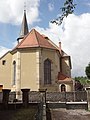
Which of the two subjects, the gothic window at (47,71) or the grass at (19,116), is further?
the gothic window at (47,71)

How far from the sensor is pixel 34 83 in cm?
3672

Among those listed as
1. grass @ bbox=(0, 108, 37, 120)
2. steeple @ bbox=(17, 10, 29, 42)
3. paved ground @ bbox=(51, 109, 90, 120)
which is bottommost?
paved ground @ bbox=(51, 109, 90, 120)

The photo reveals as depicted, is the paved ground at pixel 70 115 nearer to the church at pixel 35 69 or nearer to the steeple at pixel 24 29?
the church at pixel 35 69

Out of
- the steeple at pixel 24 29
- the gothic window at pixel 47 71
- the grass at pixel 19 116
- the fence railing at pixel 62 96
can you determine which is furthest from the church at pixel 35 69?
the grass at pixel 19 116

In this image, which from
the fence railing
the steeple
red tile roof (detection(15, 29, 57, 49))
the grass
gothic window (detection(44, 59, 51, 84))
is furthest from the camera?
the steeple

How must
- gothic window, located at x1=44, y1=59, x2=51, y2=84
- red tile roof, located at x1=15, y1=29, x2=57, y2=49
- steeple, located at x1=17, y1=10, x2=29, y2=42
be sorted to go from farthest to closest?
steeple, located at x1=17, y1=10, x2=29, y2=42
red tile roof, located at x1=15, y1=29, x2=57, y2=49
gothic window, located at x1=44, y1=59, x2=51, y2=84

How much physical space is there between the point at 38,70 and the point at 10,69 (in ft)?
21.7

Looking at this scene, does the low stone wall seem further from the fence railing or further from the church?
the church

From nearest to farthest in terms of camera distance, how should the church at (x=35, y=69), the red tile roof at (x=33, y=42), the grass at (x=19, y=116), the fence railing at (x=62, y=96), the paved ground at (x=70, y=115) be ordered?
the grass at (x=19, y=116)
the paved ground at (x=70, y=115)
the fence railing at (x=62, y=96)
the church at (x=35, y=69)
the red tile roof at (x=33, y=42)

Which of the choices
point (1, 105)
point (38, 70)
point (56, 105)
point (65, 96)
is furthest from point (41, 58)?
point (1, 105)

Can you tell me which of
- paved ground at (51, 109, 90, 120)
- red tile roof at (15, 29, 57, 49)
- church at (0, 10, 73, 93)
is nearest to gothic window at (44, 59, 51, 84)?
church at (0, 10, 73, 93)

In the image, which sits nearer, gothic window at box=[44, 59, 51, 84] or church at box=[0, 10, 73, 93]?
church at box=[0, 10, 73, 93]

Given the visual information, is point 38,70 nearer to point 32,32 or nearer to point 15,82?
point 15,82

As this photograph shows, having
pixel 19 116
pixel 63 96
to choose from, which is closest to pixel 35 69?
pixel 63 96
